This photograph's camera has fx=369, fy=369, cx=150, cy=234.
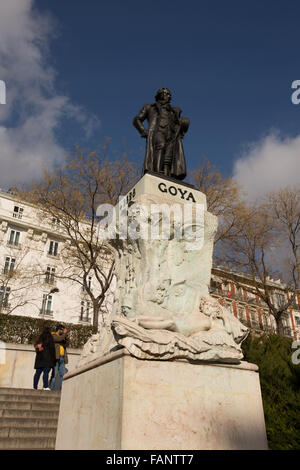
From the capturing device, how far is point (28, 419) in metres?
7.34

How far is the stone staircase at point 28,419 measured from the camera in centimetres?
656

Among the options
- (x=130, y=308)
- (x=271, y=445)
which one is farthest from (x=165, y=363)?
(x=271, y=445)

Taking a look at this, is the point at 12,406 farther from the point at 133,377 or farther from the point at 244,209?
the point at 244,209

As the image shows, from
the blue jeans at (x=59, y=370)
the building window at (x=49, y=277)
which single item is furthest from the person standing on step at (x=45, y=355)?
the building window at (x=49, y=277)

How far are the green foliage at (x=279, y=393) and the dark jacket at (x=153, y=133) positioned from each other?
316 cm

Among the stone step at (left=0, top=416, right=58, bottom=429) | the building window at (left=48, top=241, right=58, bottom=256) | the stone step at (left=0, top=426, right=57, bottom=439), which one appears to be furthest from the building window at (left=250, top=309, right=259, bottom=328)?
the stone step at (left=0, top=426, right=57, bottom=439)

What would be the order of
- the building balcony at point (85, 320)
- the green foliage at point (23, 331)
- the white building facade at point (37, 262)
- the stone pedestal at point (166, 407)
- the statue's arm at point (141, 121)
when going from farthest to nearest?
1. the building balcony at point (85, 320)
2. the white building facade at point (37, 262)
3. the green foliage at point (23, 331)
4. the statue's arm at point (141, 121)
5. the stone pedestal at point (166, 407)

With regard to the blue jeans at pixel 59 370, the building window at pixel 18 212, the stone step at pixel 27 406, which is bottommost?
the stone step at pixel 27 406

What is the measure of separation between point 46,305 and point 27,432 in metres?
25.6

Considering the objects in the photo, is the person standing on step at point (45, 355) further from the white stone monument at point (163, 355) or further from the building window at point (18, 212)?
the building window at point (18, 212)

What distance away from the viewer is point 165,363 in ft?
12.1

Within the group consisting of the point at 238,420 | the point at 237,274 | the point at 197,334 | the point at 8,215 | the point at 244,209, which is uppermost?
the point at 8,215
